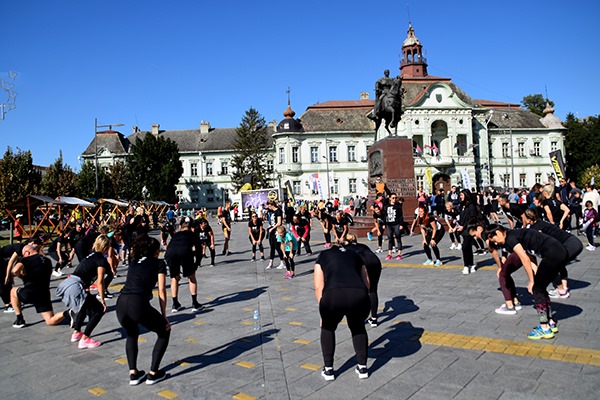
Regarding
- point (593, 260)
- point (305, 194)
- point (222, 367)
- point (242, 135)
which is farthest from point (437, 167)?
point (222, 367)

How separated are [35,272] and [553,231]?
8.60 m

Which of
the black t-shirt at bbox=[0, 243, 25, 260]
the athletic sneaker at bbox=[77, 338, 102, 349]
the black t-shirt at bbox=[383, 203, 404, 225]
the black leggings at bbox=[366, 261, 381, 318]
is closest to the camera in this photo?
the athletic sneaker at bbox=[77, 338, 102, 349]

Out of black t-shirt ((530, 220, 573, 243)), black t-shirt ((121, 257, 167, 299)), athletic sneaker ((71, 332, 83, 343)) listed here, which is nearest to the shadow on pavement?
black t-shirt ((121, 257, 167, 299))

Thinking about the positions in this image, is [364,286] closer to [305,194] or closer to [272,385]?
[272,385]

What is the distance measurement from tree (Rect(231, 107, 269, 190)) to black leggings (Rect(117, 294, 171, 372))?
189 ft

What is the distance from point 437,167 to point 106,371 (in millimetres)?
53877

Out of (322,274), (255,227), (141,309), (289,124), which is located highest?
(289,124)

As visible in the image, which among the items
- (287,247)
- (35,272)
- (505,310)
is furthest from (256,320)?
(287,247)

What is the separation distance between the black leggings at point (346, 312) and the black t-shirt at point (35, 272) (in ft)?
18.2

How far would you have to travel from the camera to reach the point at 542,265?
598 cm

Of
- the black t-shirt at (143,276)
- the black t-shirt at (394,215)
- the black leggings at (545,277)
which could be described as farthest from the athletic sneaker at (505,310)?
the black t-shirt at (394,215)

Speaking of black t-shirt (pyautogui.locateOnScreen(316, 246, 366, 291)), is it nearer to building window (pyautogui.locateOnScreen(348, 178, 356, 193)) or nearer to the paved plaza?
the paved plaza

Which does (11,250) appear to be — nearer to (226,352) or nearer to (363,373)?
(226,352)

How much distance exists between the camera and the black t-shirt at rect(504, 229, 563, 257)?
611 centimetres
